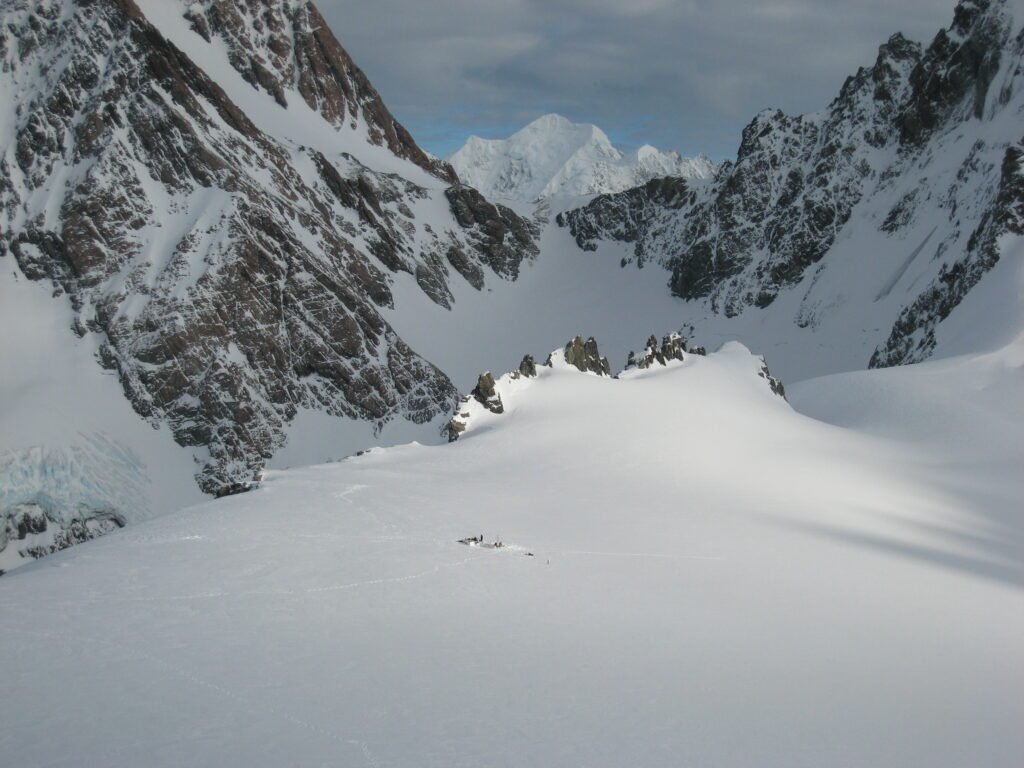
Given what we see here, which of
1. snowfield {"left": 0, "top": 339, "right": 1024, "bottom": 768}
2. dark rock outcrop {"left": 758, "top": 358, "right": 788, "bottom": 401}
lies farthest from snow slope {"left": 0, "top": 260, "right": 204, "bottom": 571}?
snowfield {"left": 0, "top": 339, "right": 1024, "bottom": 768}

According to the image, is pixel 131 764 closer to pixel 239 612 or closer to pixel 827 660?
pixel 239 612

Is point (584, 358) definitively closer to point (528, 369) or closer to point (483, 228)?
point (528, 369)

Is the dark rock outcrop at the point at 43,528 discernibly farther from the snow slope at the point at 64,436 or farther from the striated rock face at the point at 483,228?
the striated rock face at the point at 483,228

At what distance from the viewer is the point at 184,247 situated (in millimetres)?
112562

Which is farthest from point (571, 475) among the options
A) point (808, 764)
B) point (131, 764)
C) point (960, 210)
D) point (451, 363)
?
point (451, 363)

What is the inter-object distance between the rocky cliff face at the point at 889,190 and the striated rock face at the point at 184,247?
70176mm

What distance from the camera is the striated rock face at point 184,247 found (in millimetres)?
106750

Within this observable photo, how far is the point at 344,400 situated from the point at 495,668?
109601 mm

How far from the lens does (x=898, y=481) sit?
35.2m

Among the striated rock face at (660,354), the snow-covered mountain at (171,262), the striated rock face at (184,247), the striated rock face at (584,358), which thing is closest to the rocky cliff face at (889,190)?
the striated rock face at (660,354)

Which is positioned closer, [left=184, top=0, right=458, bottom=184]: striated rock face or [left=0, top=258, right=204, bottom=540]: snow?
[left=0, top=258, right=204, bottom=540]: snow

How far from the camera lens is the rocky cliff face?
105625 millimetres

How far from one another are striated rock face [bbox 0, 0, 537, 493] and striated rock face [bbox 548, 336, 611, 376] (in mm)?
62755

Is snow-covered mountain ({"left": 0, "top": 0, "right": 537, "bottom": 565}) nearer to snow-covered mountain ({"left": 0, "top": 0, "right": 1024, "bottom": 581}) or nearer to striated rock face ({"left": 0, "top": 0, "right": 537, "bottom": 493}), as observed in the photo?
striated rock face ({"left": 0, "top": 0, "right": 537, "bottom": 493})
